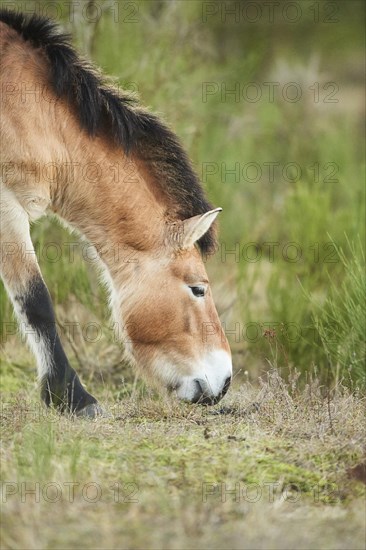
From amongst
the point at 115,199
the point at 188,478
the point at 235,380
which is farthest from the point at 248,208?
the point at 188,478

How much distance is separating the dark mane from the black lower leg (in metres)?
0.98

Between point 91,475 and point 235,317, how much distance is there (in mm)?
4062

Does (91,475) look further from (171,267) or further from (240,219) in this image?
(240,219)

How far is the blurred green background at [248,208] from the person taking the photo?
652 centimetres

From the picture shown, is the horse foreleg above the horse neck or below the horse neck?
below

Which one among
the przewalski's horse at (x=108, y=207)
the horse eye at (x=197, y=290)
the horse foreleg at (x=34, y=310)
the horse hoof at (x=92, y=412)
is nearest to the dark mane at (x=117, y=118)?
the przewalski's horse at (x=108, y=207)

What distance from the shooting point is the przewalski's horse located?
4977mm

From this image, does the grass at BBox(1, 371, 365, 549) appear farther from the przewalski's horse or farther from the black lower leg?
the przewalski's horse

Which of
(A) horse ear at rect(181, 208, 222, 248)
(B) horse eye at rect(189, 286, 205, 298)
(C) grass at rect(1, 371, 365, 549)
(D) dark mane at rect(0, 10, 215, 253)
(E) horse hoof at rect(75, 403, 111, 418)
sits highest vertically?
(D) dark mane at rect(0, 10, 215, 253)

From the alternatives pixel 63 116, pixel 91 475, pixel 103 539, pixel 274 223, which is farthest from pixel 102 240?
pixel 274 223

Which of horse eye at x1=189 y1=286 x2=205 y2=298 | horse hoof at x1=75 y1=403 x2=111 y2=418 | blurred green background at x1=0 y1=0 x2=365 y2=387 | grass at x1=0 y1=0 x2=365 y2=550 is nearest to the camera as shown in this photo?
grass at x1=0 y1=0 x2=365 y2=550

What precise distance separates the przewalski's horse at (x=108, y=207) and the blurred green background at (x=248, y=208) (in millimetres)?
550

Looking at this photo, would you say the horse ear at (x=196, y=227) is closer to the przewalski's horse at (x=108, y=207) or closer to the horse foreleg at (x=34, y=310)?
the przewalski's horse at (x=108, y=207)

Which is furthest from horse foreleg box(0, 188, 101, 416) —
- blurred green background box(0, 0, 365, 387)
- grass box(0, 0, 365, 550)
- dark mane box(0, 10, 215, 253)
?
blurred green background box(0, 0, 365, 387)
